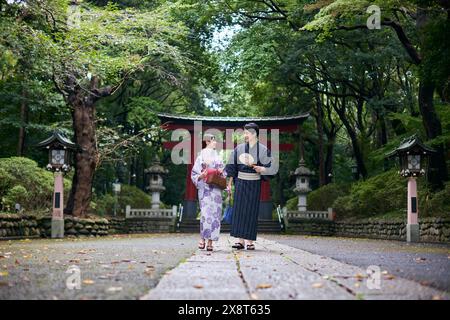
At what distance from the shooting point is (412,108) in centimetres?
2008

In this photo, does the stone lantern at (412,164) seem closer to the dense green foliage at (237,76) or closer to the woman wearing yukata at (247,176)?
the dense green foliage at (237,76)

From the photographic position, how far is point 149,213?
25.0 meters

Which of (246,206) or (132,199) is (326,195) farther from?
(246,206)

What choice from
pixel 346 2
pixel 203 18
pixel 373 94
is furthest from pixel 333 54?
pixel 346 2

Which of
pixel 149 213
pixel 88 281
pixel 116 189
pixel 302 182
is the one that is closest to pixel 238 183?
pixel 88 281

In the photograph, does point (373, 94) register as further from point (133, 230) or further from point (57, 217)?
point (57, 217)

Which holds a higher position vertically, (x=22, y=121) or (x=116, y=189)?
(x=22, y=121)

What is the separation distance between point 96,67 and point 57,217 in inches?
180

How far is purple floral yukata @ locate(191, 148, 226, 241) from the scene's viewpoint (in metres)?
8.30

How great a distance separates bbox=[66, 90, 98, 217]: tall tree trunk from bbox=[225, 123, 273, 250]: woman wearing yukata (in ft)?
30.9

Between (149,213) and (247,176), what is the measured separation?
1722 centimetres

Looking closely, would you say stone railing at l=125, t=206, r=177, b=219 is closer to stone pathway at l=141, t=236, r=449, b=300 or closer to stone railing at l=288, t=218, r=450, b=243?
stone railing at l=288, t=218, r=450, b=243

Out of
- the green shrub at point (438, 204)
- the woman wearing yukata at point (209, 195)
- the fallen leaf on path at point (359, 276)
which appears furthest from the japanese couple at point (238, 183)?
the green shrub at point (438, 204)

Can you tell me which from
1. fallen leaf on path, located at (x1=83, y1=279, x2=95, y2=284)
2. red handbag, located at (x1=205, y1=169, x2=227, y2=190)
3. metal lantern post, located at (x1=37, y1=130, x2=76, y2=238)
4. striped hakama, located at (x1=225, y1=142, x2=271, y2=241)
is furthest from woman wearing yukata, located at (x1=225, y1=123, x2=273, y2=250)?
metal lantern post, located at (x1=37, y1=130, x2=76, y2=238)
